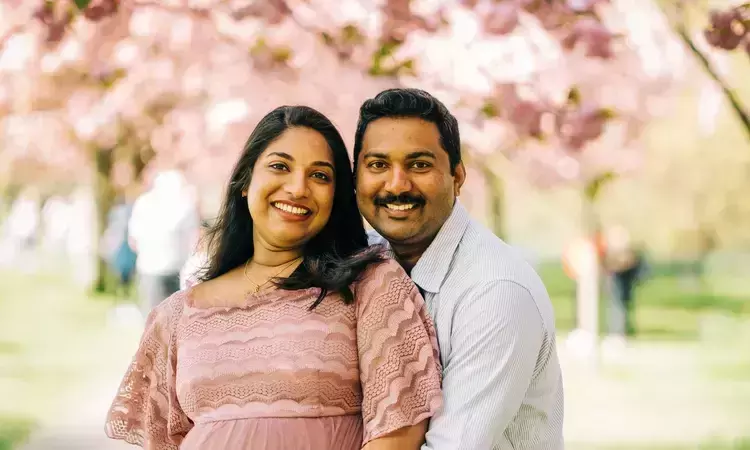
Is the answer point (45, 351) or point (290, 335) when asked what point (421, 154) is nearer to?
point (290, 335)

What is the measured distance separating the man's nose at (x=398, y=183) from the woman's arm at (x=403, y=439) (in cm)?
64

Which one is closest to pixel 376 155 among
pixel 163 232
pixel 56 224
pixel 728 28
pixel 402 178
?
pixel 402 178

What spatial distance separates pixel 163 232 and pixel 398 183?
6.83 meters

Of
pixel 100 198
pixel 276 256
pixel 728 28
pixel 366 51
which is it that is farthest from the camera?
pixel 100 198

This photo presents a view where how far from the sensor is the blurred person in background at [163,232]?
357 inches

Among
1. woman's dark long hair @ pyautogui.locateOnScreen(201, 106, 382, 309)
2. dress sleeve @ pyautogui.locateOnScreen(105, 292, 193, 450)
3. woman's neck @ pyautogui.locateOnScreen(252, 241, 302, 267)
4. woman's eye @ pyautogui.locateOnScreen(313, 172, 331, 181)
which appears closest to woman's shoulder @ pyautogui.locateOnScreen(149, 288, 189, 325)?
dress sleeve @ pyautogui.locateOnScreen(105, 292, 193, 450)

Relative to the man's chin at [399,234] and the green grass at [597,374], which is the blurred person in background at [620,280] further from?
the man's chin at [399,234]

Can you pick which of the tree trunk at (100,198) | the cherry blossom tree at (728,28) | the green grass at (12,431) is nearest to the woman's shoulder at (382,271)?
the cherry blossom tree at (728,28)

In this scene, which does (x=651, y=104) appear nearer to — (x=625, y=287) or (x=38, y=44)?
(x=625, y=287)

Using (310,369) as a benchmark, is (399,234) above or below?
above

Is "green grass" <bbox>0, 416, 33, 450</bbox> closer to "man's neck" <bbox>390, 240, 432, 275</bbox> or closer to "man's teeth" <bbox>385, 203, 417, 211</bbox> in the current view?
"man's neck" <bbox>390, 240, 432, 275</bbox>

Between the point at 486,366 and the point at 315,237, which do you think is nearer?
the point at 486,366

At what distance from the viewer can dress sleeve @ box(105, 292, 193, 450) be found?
2693 millimetres

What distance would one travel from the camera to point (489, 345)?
8.06 feet
